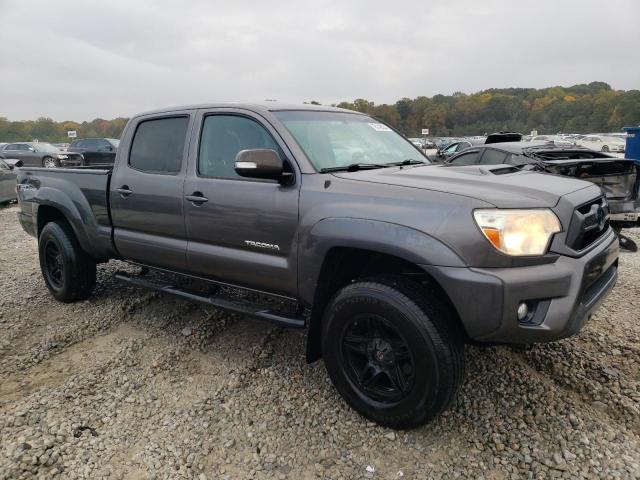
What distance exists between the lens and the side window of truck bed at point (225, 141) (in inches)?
129

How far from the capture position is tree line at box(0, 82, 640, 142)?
57250 millimetres

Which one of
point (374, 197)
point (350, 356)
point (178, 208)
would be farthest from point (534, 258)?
point (178, 208)

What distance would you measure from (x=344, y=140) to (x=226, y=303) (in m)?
1.41

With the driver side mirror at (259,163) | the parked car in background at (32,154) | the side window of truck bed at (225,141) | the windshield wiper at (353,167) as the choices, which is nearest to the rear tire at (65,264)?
the side window of truck bed at (225,141)

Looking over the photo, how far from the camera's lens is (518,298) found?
2.23 m

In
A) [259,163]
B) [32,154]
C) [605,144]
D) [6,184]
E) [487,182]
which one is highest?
[259,163]

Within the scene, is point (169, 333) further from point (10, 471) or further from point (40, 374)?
point (10, 471)

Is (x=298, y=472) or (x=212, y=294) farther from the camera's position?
(x=212, y=294)

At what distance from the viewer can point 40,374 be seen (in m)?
3.47

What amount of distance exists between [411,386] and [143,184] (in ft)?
8.46

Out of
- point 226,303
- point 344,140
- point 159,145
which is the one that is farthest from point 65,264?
point 344,140

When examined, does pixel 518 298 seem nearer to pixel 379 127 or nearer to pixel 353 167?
pixel 353 167

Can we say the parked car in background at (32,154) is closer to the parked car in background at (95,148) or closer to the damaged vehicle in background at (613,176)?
the parked car in background at (95,148)

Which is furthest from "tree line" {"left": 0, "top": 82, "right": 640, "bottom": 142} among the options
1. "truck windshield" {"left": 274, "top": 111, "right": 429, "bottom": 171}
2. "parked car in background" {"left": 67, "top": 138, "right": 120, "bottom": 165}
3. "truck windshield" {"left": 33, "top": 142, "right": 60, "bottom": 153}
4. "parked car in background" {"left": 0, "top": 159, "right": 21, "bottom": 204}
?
"truck windshield" {"left": 274, "top": 111, "right": 429, "bottom": 171}
